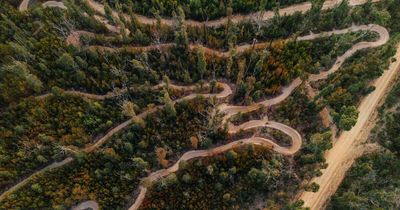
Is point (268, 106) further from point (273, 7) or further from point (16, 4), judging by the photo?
point (16, 4)

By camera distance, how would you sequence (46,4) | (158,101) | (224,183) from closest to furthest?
(224,183), (158,101), (46,4)

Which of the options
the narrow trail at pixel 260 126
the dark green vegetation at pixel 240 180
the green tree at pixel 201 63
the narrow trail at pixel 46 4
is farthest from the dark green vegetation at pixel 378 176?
the narrow trail at pixel 46 4

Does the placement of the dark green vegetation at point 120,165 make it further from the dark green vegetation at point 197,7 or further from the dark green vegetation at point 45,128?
the dark green vegetation at point 197,7

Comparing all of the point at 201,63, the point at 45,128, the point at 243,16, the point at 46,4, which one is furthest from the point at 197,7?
the point at 45,128

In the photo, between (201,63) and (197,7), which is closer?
(201,63)

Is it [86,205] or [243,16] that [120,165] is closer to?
[86,205]

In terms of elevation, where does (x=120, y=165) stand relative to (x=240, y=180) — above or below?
below

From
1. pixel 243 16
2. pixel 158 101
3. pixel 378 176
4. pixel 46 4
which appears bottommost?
pixel 158 101

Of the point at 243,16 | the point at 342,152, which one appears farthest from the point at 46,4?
the point at 342,152

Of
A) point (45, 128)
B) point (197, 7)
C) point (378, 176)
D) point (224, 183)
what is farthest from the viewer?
point (197, 7)
